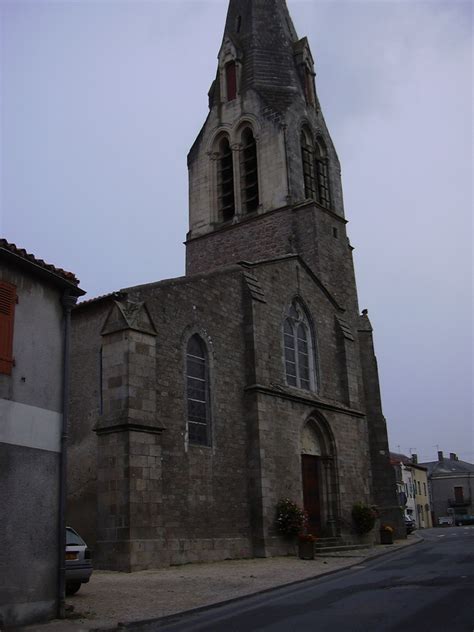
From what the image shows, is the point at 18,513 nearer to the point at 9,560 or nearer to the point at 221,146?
the point at 9,560

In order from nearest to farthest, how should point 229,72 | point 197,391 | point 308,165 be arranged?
point 197,391, point 308,165, point 229,72

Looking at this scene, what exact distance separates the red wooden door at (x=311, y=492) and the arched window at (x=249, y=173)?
11347 millimetres

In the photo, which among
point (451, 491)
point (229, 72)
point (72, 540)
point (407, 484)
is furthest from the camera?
point (451, 491)

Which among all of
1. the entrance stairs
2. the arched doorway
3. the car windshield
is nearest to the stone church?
the arched doorway

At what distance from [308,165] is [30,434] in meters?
23.0

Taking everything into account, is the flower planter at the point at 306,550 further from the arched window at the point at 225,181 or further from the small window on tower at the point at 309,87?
the small window on tower at the point at 309,87

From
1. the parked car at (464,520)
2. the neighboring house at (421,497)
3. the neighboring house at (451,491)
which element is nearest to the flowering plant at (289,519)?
the neighboring house at (421,497)

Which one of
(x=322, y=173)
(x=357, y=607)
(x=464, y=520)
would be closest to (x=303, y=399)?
(x=357, y=607)

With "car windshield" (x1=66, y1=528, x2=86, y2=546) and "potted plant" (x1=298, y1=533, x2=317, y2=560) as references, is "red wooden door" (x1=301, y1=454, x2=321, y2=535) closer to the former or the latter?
"potted plant" (x1=298, y1=533, x2=317, y2=560)

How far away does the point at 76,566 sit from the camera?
412 inches

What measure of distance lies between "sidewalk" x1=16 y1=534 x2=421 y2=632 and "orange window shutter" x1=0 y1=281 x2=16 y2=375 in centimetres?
307

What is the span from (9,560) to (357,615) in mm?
4156

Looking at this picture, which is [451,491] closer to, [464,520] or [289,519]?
[464,520]

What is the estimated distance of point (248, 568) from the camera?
15.2 m
